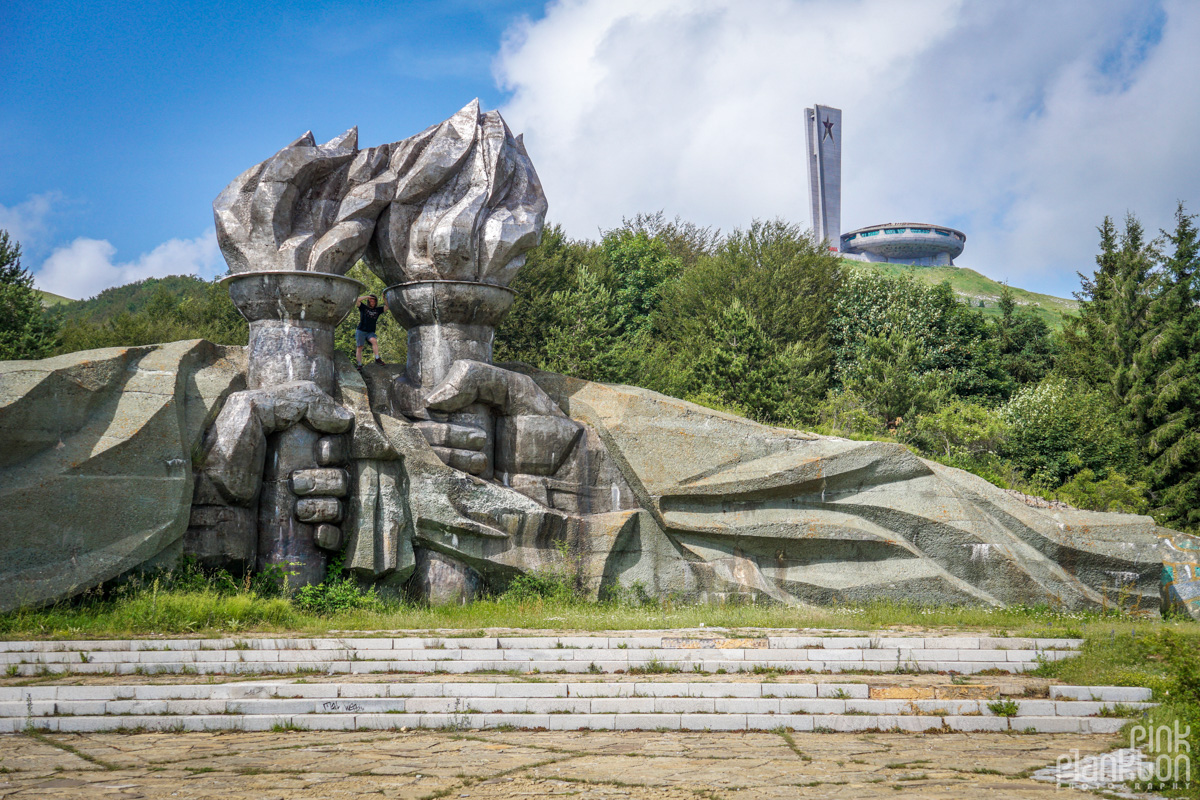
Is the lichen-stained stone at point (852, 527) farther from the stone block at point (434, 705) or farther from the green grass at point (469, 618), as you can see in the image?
the stone block at point (434, 705)

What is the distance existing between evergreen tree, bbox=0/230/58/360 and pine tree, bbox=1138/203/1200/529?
88.6ft

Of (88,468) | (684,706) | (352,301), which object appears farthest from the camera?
(352,301)

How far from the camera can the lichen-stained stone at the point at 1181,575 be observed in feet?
42.2

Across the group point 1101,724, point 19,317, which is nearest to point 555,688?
point 1101,724

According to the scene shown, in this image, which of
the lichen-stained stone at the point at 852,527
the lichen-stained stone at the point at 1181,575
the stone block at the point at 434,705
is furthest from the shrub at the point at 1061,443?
the stone block at the point at 434,705

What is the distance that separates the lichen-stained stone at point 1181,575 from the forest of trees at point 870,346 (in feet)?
16.1

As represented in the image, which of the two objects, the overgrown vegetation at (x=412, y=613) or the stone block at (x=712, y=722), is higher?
the overgrown vegetation at (x=412, y=613)

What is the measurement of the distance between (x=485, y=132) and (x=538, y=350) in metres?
14.3

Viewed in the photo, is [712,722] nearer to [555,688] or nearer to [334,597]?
[555,688]

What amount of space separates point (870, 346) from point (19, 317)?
2121cm

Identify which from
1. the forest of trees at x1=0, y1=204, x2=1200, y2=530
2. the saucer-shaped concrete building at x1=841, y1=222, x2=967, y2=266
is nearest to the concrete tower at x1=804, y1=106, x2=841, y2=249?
the saucer-shaped concrete building at x1=841, y1=222, x2=967, y2=266

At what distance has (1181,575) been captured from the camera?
12.9 metres

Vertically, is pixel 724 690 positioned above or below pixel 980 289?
below

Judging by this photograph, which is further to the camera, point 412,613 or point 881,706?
point 412,613
